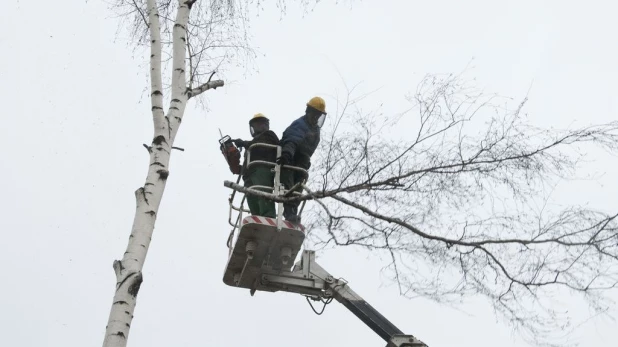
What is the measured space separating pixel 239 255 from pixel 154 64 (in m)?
2.03

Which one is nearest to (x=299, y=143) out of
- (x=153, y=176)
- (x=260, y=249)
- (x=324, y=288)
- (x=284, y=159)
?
(x=284, y=159)

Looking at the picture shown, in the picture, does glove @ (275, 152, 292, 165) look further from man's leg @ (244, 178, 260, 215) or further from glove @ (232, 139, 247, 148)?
glove @ (232, 139, 247, 148)

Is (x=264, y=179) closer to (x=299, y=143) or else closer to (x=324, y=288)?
(x=299, y=143)

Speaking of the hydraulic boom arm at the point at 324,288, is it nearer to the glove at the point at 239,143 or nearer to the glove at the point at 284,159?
the glove at the point at 284,159

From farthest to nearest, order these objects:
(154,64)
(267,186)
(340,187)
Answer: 1. (267,186)
2. (154,64)
3. (340,187)

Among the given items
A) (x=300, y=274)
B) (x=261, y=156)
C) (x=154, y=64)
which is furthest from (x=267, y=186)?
(x=154, y=64)

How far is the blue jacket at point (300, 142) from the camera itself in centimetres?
771

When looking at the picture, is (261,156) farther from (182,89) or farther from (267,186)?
(182,89)

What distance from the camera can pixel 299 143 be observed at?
25.4ft

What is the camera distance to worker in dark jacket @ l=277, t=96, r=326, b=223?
758cm

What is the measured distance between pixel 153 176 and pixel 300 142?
211 centimetres

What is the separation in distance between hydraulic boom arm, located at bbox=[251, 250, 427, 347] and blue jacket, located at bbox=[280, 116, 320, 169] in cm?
97

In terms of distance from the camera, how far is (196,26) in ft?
25.8

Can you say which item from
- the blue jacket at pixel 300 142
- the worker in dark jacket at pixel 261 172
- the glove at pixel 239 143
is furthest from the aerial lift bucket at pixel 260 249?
the glove at pixel 239 143
